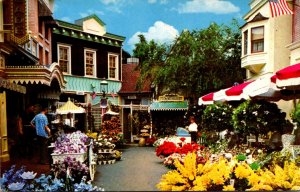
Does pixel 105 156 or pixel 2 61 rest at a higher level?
pixel 2 61

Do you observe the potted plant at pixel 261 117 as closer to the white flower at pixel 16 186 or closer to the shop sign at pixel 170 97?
the shop sign at pixel 170 97

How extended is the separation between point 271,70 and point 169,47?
5.65 feet

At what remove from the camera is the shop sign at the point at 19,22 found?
3819 millimetres

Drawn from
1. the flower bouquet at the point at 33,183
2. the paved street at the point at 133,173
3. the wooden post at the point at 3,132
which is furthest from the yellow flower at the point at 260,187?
the wooden post at the point at 3,132

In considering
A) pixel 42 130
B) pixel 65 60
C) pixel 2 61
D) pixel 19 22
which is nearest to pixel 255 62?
pixel 65 60

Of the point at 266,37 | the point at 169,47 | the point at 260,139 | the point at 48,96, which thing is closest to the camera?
the point at 48,96

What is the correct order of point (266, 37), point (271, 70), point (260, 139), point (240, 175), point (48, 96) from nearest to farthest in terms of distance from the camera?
1. point (240, 175)
2. point (48, 96)
3. point (271, 70)
4. point (266, 37)
5. point (260, 139)

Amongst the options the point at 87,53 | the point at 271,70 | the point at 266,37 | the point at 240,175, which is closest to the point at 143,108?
the point at 87,53

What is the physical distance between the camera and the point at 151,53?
4098 millimetres

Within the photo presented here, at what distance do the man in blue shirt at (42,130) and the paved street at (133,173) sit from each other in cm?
64

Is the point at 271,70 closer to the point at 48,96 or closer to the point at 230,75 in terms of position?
the point at 230,75

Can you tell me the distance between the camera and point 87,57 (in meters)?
3.80

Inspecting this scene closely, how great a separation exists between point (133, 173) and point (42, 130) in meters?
1.15

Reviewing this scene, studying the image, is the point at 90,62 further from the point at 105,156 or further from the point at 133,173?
the point at 105,156
